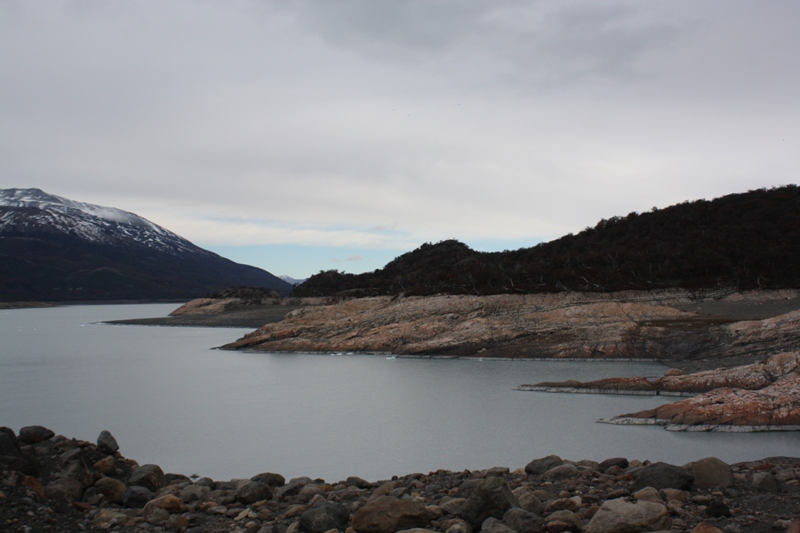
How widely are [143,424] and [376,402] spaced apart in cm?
817

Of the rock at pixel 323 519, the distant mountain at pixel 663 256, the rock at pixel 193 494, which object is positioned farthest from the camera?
the distant mountain at pixel 663 256

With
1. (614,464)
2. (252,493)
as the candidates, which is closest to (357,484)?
(252,493)

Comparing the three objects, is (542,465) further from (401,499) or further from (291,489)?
(291,489)

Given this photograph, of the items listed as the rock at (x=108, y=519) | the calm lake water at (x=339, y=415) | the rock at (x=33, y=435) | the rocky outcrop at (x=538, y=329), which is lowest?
the calm lake water at (x=339, y=415)

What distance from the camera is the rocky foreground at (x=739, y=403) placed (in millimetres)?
16297

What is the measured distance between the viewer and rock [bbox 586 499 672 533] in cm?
744

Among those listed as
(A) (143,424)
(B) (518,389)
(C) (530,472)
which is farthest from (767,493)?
(A) (143,424)

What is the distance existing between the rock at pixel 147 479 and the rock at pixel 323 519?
147 inches

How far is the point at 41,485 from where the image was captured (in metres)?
9.85

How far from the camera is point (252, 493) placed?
10523 mm

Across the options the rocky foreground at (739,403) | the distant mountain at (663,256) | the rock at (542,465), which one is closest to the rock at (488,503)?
the rock at (542,465)

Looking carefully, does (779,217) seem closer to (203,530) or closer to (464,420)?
(464,420)

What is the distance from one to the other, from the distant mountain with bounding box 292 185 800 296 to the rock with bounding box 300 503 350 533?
121 ft

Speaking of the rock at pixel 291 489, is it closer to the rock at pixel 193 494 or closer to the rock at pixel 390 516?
the rock at pixel 193 494
